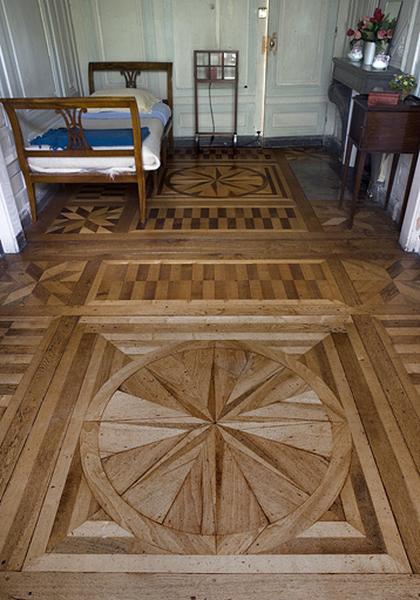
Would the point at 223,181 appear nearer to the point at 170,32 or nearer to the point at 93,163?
the point at 93,163

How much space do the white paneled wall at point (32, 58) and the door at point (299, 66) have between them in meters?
1.99

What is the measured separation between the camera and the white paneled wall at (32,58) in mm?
2967

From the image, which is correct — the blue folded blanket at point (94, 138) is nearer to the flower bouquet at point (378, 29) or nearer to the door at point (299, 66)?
the flower bouquet at point (378, 29)

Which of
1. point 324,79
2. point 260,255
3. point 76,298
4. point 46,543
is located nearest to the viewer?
point 46,543

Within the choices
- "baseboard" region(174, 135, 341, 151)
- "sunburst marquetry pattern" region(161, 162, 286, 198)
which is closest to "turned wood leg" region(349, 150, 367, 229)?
"sunburst marquetry pattern" region(161, 162, 286, 198)

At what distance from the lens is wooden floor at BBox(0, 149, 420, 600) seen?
1265 mm

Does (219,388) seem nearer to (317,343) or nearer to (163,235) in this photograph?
(317,343)

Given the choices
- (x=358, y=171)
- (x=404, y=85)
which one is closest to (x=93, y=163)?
(x=358, y=171)

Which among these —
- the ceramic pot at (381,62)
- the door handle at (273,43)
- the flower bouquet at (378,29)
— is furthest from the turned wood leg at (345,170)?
the door handle at (273,43)

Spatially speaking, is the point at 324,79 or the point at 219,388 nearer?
the point at 219,388

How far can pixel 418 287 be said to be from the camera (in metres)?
2.48

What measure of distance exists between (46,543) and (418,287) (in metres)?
2.14

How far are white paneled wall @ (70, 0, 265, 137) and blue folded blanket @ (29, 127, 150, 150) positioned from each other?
1605 millimetres

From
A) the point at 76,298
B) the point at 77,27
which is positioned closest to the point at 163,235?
the point at 76,298
